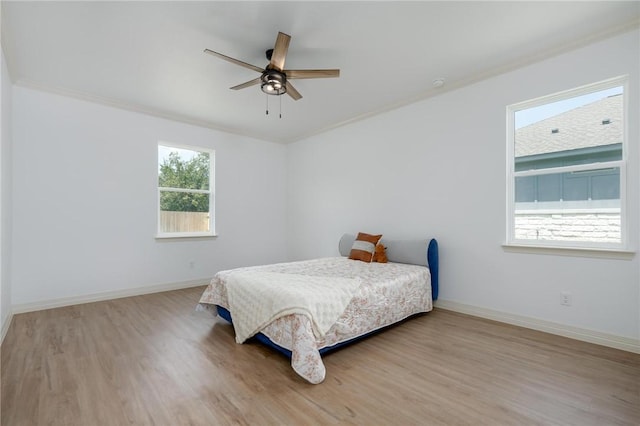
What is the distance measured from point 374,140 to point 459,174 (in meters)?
1.42

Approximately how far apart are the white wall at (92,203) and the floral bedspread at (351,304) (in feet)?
5.97

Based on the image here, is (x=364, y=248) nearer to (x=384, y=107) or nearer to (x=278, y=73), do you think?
Result: (x=384, y=107)

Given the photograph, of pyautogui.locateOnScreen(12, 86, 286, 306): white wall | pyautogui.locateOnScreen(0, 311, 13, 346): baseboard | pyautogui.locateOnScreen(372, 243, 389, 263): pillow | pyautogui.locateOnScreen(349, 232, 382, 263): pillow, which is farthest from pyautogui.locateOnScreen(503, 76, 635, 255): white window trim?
pyautogui.locateOnScreen(0, 311, 13, 346): baseboard

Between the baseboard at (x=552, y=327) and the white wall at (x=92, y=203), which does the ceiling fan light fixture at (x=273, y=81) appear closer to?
the white wall at (x=92, y=203)

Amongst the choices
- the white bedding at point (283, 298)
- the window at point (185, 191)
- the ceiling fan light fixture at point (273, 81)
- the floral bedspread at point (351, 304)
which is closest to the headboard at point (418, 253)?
the floral bedspread at point (351, 304)

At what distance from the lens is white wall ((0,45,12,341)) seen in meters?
2.73

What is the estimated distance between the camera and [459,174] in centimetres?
353

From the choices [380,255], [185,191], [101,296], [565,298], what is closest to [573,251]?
[565,298]

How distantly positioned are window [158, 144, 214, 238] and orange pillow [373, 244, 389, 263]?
290 cm

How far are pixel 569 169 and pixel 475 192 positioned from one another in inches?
33.5

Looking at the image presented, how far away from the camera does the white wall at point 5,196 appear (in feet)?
8.96

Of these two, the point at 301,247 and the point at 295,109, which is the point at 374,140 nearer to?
the point at 295,109

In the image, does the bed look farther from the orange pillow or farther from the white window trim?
the white window trim

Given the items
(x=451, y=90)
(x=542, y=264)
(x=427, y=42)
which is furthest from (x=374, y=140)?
(x=542, y=264)
